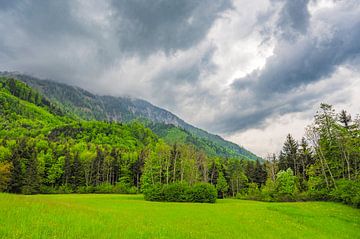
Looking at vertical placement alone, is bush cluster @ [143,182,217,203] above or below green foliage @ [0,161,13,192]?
below

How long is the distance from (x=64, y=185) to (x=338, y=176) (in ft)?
251

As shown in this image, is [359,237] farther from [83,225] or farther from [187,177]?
[187,177]

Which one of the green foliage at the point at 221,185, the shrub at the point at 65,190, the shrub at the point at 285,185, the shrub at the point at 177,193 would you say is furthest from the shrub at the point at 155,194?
the shrub at the point at 65,190

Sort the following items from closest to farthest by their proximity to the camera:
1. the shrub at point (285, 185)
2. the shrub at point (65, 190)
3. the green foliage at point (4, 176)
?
the green foliage at point (4, 176) → the shrub at point (285, 185) → the shrub at point (65, 190)

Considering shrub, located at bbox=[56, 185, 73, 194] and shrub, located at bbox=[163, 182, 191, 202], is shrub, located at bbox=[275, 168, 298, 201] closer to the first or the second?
shrub, located at bbox=[163, 182, 191, 202]

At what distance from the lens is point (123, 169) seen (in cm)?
9588

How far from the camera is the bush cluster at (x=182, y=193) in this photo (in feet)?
170

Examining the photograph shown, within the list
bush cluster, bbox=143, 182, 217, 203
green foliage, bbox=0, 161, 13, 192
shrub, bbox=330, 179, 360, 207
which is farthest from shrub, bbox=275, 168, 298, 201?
green foliage, bbox=0, 161, 13, 192

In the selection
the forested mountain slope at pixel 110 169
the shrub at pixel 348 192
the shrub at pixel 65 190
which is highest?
the forested mountain slope at pixel 110 169

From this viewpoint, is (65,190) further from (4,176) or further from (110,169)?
(110,169)

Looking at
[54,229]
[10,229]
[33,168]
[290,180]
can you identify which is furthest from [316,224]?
[33,168]

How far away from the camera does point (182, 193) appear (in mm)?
52406

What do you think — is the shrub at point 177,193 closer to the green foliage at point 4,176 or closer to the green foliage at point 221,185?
the green foliage at point 221,185

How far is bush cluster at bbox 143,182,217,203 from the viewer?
51.8m
